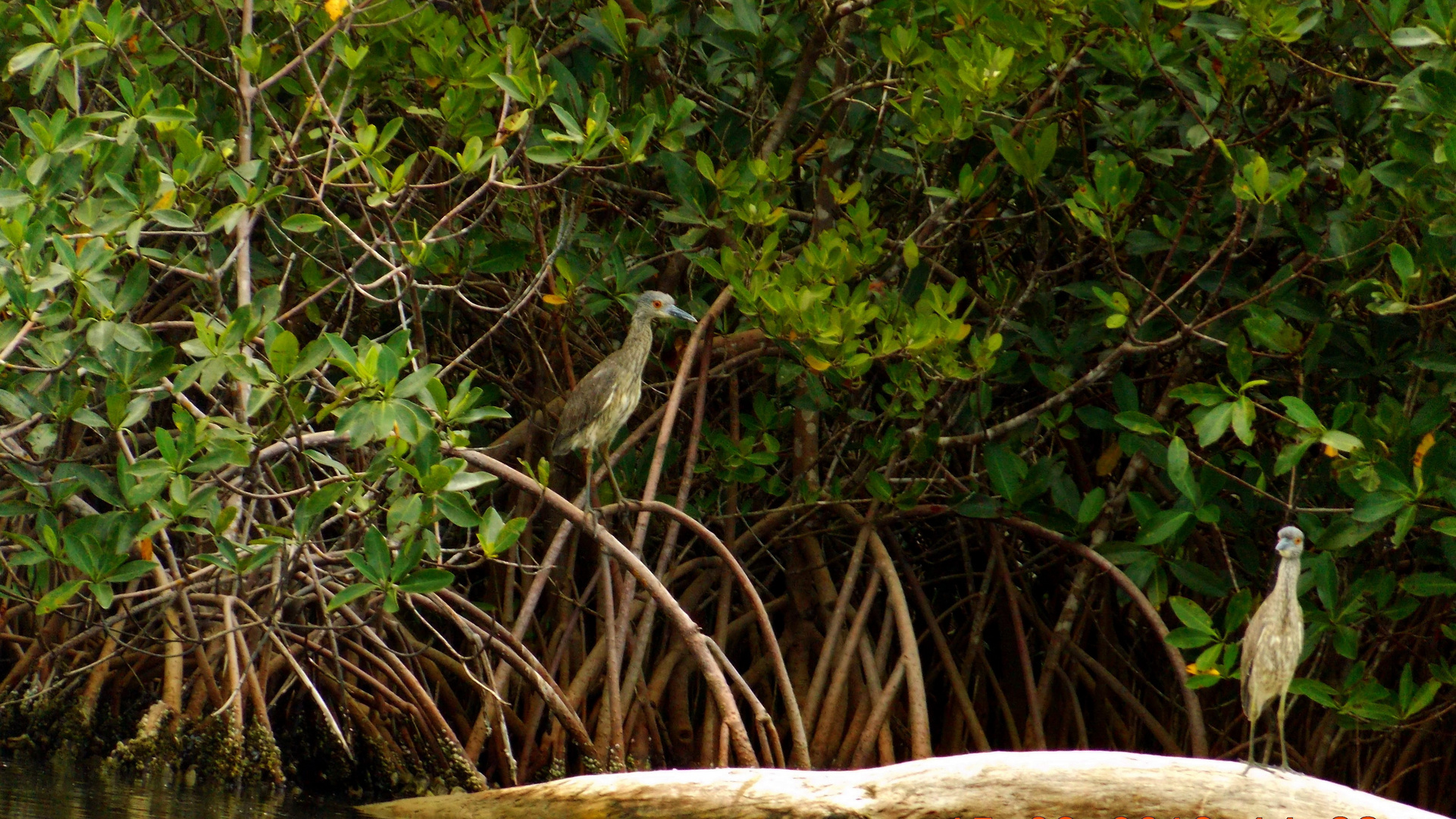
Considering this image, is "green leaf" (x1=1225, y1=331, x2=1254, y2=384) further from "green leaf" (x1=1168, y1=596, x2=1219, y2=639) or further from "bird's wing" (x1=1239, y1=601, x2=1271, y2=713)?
"bird's wing" (x1=1239, y1=601, x2=1271, y2=713)

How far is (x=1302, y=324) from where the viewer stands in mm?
5559

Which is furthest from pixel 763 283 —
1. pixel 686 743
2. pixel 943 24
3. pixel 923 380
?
pixel 686 743

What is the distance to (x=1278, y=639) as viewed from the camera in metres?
4.18

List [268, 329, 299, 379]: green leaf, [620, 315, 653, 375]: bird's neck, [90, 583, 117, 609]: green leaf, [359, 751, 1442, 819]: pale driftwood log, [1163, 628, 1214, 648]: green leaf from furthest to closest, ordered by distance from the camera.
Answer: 1. [620, 315, 653, 375]: bird's neck
2. [1163, 628, 1214, 648]: green leaf
3. [90, 583, 117, 609]: green leaf
4. [268, 329, 299, 379]: green leaf
5. [359, 751, 1442, 819]: pale driftwood log

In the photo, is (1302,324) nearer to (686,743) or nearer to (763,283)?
(763,283)

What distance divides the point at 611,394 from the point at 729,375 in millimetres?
637

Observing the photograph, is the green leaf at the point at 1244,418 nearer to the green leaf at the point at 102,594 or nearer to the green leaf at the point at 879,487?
the green leaf at the point at 879,487

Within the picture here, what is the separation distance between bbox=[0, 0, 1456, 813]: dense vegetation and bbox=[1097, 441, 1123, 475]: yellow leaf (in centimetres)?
2

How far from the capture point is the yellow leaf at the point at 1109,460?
591 cm

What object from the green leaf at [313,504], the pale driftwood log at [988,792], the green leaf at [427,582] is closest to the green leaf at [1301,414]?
the pale driftwood log at [988,792]

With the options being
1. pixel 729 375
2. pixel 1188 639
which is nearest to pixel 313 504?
pixel 729 375

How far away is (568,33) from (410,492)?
2537 mm

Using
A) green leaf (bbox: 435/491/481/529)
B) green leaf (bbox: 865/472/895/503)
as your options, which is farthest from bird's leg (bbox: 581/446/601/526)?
green leaf (bbox: 435/491/481/529)

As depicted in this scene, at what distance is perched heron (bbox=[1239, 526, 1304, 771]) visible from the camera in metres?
4.18
